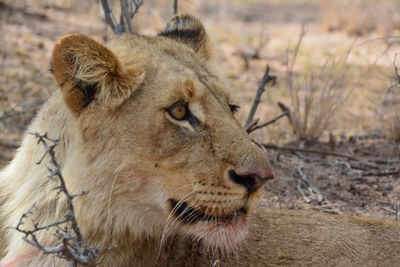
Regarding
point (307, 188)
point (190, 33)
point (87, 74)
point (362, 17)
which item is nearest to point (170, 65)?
point (87, 74)

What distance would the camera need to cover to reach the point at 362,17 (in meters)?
10.8

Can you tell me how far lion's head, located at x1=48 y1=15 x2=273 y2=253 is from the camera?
8.36 ft

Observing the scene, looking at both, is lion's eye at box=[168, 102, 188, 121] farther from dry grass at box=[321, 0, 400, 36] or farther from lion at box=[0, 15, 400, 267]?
dry grass at box=[321, 0, 400, 36]

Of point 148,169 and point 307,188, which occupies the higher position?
point 148,169

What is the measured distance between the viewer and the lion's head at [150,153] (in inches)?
100

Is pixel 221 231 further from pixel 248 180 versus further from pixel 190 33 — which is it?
pixel 190 33

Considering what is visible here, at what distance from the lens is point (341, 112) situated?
677 centimetres

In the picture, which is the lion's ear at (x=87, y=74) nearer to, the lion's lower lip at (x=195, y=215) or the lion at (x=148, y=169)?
the lion at (x=148, y=169)

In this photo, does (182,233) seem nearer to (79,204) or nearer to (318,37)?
(79,204)

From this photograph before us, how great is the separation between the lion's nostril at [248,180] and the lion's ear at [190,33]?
44.4 inches

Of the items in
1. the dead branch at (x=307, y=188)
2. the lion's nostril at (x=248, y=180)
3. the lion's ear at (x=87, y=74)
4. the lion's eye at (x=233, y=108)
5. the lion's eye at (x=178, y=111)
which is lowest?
the dead branch at (x=307, y=188)

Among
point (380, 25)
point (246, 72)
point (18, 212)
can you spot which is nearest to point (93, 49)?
point (18, 212)

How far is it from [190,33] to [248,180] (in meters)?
1.26

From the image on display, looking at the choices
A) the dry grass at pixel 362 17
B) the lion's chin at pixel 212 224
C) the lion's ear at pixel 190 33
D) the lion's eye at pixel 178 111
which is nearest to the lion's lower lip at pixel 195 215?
the lion's chin at pixel 212 224
